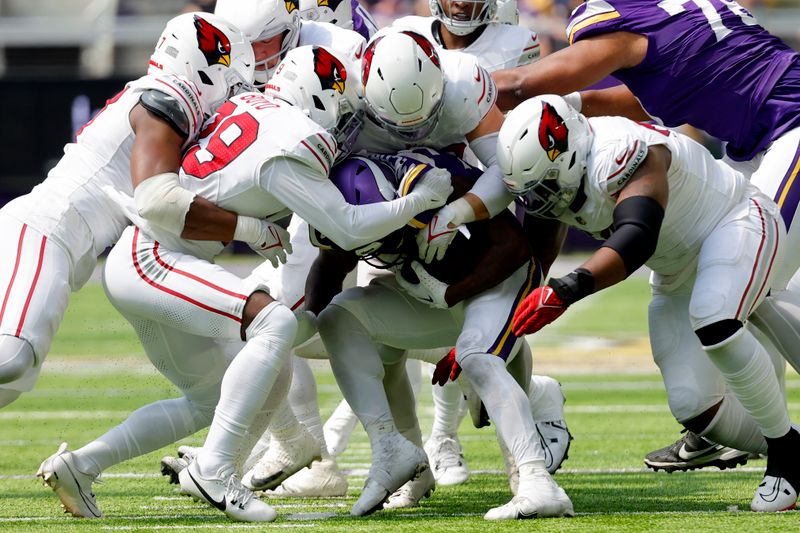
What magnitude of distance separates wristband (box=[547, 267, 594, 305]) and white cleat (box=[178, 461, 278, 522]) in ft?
3.65

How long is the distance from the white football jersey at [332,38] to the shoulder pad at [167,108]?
0.66 metres

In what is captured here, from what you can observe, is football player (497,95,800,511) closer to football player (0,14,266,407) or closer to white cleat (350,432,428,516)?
white cleat (350,432,428,516)

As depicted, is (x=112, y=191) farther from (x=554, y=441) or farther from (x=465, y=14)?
(x=554, y=441)

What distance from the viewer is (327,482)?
16.5 feet

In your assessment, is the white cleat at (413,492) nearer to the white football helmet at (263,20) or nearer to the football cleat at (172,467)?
the football cleat at (172,467)

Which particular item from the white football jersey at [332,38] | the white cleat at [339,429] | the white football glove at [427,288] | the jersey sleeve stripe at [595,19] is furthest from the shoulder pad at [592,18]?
the white cleat at [339,429]

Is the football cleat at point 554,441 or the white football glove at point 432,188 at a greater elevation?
the white football glove at point 432,188

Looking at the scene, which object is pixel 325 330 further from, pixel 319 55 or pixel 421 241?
pixel 319 55

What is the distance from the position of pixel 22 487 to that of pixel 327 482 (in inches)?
47.9

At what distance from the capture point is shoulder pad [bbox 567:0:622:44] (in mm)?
4938

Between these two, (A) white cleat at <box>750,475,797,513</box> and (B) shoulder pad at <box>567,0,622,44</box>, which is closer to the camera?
(A) white cleat at <box>750,475,797,513</box>

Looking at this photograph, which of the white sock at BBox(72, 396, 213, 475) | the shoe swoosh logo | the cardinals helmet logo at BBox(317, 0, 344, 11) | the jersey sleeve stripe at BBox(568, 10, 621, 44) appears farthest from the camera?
the cardinals helmet logo at BBox(317, 0, 344, 11)

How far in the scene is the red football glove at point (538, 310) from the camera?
12.8 ft

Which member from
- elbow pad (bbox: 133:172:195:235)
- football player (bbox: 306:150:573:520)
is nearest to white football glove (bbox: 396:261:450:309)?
football player (bbox: 306:150:573:520)
